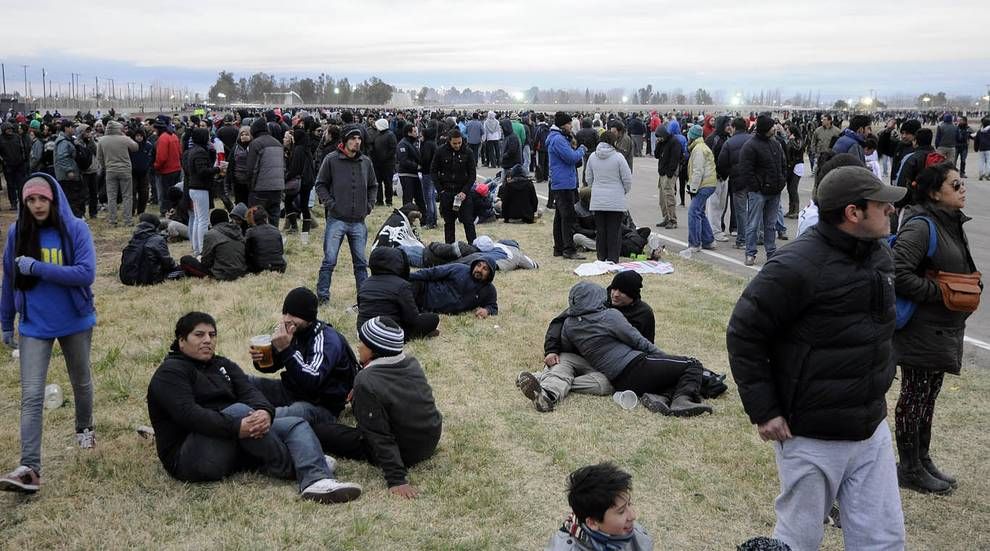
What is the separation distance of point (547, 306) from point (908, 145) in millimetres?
6862

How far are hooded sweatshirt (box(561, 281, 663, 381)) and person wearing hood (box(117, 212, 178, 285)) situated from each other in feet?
22.4

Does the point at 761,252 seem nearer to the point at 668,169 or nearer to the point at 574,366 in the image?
the point at 668,169

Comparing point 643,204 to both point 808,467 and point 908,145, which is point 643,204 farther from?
point 808,467

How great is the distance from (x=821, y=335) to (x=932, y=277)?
1.98m

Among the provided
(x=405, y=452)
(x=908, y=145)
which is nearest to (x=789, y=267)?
(x=405, y=452)

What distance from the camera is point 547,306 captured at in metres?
9.84

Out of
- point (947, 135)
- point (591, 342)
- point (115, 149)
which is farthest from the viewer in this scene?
point (947, 135)

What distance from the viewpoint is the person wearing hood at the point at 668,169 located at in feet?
47.0

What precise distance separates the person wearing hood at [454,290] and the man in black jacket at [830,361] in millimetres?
5926

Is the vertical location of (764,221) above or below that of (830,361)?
below

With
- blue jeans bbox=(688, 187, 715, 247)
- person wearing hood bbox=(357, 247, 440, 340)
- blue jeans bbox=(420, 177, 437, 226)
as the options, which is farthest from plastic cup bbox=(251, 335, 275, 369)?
blue jeans bbox=(420, 177, 437, 226)

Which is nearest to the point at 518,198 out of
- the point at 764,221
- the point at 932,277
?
the point at 764,221

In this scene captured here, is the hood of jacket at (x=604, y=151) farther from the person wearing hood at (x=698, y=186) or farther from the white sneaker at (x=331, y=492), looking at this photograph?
the white sneaker at (x=331, y=492)

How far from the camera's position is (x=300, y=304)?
5.80 m
